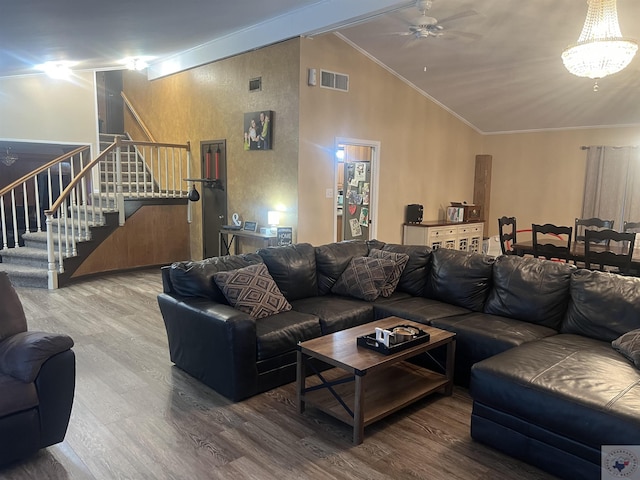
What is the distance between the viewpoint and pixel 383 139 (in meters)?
6.77

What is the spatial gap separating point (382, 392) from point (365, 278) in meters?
1.24

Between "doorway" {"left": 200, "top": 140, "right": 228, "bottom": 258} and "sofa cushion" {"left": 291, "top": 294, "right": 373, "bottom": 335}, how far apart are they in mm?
3533

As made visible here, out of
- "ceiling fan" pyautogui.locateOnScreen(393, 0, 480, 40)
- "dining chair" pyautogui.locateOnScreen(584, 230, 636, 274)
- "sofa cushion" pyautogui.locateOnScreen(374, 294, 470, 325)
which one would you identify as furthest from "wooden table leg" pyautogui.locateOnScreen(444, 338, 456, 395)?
"ceiling fan" pyautogui.locateOnScreen(393, 0, 480, 40)

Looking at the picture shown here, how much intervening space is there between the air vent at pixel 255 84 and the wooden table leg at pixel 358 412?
4.75 m

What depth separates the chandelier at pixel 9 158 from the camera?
796 cm

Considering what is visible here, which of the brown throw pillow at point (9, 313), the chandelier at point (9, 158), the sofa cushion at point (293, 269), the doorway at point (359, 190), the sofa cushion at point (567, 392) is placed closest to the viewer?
the sofa cushion at point (567, 392)

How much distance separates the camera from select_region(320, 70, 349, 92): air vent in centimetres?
593

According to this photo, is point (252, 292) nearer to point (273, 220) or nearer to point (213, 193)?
point (273, 220)

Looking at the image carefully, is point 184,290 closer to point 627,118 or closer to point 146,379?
point 146,379

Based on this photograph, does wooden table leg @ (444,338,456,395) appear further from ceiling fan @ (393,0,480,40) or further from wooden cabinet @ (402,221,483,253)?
wooden cabinet @ (402,221,483,253)

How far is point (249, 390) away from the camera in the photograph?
3.15m

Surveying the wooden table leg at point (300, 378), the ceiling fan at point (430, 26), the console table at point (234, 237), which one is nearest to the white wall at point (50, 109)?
the console table at point (234, 237)

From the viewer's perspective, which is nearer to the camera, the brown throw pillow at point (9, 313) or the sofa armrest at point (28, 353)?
the sofa armrest at point (28, 353)

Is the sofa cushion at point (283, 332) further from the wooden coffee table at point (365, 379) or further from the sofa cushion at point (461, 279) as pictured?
the sofa cushion at point (461, 279)
